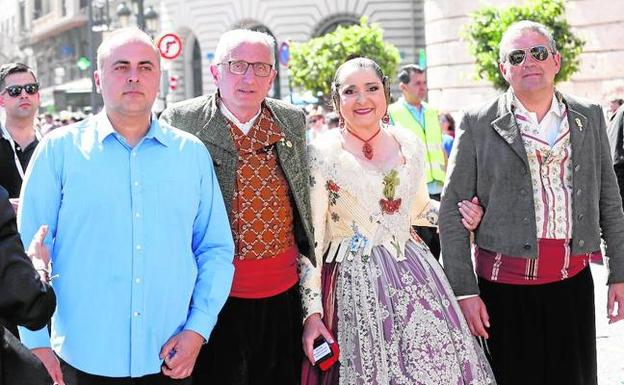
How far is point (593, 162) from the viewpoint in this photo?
451 cm

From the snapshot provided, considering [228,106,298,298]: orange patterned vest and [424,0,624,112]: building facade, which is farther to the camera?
[424,0,624,112]: building facade

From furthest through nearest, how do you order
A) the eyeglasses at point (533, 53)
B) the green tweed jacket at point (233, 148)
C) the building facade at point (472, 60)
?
the building facade at point (472, 60) < the eyeglasses at point (533, 53) < the green tweed jacket at point (233, 148)

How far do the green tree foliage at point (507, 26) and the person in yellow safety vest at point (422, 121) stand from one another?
1080 centimetres

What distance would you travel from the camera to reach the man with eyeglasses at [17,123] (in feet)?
18.5

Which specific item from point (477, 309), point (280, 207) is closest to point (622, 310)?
point (477, 309)

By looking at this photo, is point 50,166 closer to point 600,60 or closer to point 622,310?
point 622,310

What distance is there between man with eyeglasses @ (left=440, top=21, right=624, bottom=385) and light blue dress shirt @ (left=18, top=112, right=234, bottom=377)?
157 centimetres

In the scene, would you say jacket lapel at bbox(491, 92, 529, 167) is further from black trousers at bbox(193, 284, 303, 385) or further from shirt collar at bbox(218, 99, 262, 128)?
black trousers at bbox(193, 284, 303, 385)

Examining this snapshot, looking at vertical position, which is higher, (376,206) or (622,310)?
(376,206)

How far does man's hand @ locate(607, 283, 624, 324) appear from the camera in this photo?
15.2ft

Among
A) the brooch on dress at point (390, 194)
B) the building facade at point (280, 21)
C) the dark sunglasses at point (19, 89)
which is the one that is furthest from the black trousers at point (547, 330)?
the building facade at point (280, 21)

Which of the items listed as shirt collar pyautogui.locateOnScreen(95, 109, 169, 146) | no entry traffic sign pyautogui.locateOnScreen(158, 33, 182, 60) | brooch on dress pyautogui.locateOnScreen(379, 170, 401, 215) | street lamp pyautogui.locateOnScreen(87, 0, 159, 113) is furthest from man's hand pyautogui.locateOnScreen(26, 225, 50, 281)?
street lamp pyautogui.locateOnScreen(87, 0, 159, 113)

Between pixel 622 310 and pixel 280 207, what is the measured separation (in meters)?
1.86

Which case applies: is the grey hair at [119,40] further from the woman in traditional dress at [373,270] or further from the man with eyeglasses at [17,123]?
the man with eyeglasses at [17,123]
